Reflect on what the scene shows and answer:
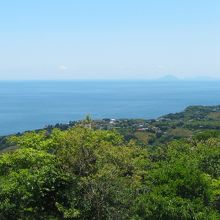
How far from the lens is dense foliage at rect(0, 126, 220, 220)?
19000 mm

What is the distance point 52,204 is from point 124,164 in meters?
4.68

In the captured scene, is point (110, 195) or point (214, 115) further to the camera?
point (214, 115)

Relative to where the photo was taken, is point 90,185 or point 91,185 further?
point 90,185

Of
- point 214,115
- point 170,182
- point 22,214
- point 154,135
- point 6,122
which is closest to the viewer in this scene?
point 170,182

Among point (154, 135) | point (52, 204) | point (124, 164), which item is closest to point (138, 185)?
point (124, 164)

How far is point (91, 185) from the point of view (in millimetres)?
19672

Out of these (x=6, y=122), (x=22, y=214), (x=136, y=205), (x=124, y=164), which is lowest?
(x=6, y=122)

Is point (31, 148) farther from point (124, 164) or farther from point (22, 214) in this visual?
point (124, 164)

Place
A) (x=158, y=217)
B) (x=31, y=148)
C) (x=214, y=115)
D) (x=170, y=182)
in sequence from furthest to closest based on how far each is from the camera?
(x=214, y=115) → (x=31, y=148) → (x=170, y=182) → (x=158, y=217)

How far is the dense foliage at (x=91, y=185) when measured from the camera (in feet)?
62.3

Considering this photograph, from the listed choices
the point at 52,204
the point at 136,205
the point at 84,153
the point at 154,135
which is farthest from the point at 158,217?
the point at 154,135

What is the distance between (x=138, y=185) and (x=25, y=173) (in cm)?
538

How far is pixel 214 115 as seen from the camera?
160 meters

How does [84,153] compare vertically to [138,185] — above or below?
above
